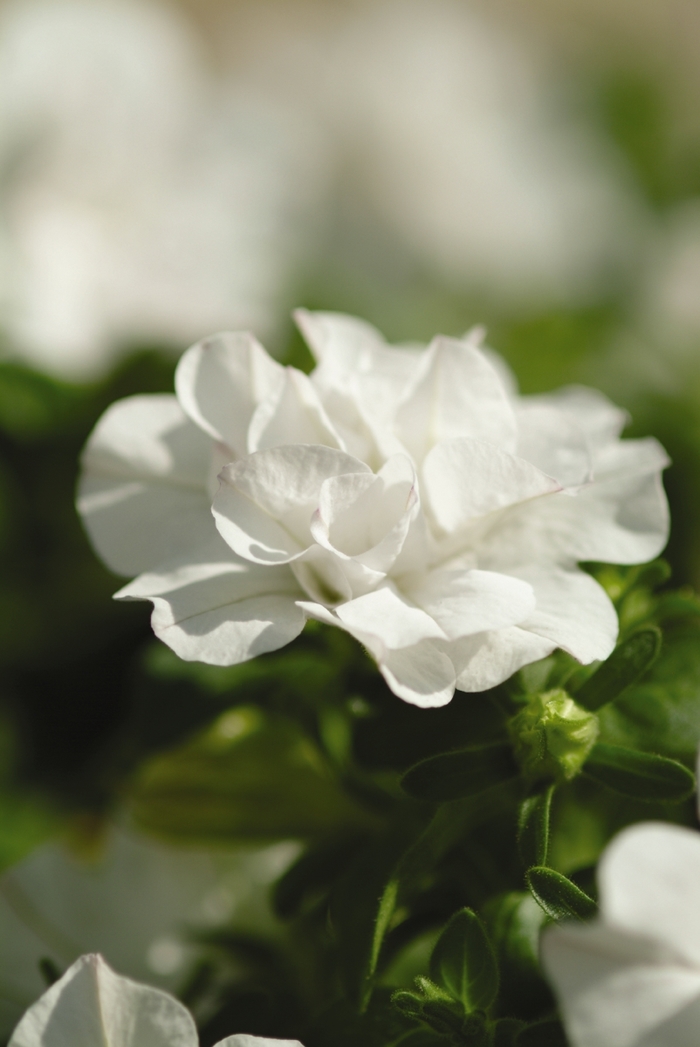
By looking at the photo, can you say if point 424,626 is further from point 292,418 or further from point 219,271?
point 219,271

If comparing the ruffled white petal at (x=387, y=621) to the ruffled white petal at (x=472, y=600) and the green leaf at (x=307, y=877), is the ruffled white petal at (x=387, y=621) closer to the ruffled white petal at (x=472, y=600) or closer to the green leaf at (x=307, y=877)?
the ruffled white petal at (x=472, y=600)

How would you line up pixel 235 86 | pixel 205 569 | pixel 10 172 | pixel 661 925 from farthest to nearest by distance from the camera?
pixel 235 86 → pixel 10 172 → pixel 205 569 → pixel 661 925

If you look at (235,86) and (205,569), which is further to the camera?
(235,86)

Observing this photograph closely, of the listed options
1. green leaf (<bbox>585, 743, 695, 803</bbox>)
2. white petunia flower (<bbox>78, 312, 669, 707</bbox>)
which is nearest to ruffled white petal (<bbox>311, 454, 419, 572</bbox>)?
white petunia flower (<bbox>78, 312, 669, 707</bbox>)

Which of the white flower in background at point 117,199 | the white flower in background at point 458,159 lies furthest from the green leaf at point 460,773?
the white flower in background at point 458,159

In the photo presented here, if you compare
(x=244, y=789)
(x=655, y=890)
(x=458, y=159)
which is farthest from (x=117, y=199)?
(x=655, y=890)

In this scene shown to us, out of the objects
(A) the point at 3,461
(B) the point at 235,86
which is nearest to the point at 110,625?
(A) the point at 3,461

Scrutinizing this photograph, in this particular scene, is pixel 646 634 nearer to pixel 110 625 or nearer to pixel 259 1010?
pixel 259 1010
